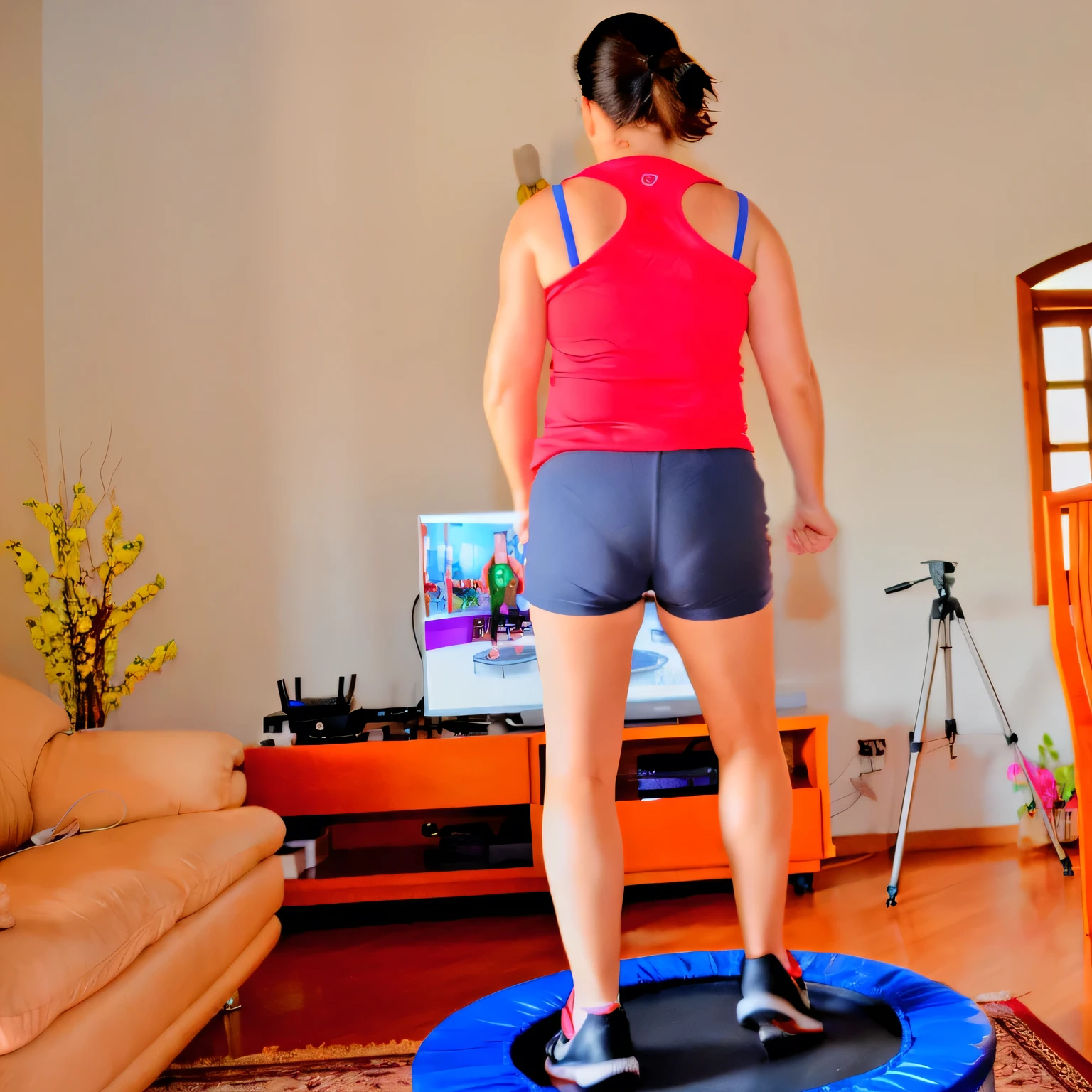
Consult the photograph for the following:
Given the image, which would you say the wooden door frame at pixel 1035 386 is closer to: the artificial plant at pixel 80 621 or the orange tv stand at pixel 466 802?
the orange tv stand at pixel 466 802

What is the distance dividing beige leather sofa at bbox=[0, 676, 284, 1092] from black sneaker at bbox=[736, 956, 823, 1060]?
3.26 feet

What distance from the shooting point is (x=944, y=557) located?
3.78 meters

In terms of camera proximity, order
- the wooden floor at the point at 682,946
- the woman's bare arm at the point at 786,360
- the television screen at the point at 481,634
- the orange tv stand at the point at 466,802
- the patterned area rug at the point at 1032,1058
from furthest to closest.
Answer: the television screen at the point at 481,634 < the orange tv stand at the point at 466,802 < the wooden floor at the point at 682,946 < the patterned area rug at the point at 1032,1058 < the woman's bare arm at the point at 786,360

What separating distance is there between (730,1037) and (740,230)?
1.05 metres

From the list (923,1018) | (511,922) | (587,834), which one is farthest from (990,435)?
(587,834)

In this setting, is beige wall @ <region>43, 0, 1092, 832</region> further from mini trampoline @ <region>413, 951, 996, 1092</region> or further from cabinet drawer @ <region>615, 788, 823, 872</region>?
mini trampoline @ <region>413, 951, 996, 1092</region>

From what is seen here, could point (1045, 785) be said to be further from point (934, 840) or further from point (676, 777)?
point (676, 777)

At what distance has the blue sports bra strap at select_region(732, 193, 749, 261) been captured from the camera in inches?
49.7

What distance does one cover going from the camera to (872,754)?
3.62 meters

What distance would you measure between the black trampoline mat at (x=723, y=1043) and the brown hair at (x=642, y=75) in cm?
118

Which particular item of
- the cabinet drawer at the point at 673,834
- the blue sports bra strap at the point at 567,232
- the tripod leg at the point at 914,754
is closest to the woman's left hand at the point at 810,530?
the blue sports bra strap at the point at 567,232

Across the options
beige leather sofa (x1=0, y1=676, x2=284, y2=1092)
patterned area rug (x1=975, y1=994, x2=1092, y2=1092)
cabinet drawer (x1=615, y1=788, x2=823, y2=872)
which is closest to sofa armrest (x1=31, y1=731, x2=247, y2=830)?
beige leather sofa (x1=0, y1=676, x2=284, y2=1092)

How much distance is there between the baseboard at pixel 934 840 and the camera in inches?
143

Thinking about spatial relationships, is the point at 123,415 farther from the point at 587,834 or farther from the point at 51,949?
the point at 587,834
